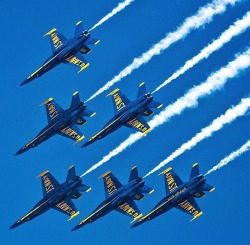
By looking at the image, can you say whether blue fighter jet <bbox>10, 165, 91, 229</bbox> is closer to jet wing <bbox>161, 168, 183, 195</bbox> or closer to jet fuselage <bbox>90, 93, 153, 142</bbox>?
jet fuselage <bbox>90, 93, 153, 142</bbox>

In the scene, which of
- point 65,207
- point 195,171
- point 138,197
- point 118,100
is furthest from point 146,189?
point 118,100

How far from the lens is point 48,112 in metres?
134

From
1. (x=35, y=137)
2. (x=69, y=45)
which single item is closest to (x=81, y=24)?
(x=69, y=45)

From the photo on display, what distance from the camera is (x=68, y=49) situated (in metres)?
133

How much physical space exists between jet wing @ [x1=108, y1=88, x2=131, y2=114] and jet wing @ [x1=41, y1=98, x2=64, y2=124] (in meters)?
4.70

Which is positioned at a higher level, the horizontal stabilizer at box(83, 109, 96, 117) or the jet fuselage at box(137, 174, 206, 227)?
the horizontal stabilizer at box(83, 109, 96, 117)

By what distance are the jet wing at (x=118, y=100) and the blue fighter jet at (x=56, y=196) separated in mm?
6134

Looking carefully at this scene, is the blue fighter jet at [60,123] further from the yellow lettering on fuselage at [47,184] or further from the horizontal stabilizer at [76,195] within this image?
the horizontal stabilizer at [76,195]

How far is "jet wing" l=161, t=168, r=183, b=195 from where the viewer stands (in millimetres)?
130500

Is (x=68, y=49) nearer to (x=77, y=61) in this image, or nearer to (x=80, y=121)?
(x=77, y=61)

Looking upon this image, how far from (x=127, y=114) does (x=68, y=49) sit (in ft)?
24.4

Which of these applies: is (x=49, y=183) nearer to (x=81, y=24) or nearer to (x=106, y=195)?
(x=106, y=195)

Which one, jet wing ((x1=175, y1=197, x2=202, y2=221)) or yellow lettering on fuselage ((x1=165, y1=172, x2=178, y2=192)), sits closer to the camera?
jet wing ((x1=175, y1=197, x2=202, y2=221))

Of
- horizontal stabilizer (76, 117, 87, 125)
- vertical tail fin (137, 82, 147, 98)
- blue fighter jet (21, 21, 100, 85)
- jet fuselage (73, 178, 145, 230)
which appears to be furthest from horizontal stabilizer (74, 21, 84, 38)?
jet fuselage (73, 178, 145, 230)
